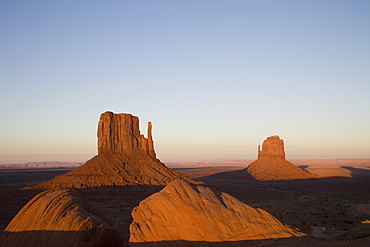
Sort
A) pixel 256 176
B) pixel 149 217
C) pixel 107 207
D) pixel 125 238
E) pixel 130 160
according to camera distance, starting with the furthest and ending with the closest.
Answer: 1. pixel 256 176
2. pixel 130 160
3. pixel 107 207
4. pixel 125 238
5. pixel 149 217

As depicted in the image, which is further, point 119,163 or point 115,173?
point 119,163

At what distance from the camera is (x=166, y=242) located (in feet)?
47.1

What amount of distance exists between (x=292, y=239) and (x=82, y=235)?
386 inches

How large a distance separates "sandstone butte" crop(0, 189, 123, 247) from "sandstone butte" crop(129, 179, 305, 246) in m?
1.75

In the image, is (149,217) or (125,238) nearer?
(149,217)

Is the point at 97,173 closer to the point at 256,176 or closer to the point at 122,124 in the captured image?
the point at 122,124

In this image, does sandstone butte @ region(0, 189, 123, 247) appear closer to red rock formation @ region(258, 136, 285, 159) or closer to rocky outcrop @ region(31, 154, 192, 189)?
rocky outcrop @ region(31, 154, 192, 189)

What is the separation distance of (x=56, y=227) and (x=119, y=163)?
159 feet

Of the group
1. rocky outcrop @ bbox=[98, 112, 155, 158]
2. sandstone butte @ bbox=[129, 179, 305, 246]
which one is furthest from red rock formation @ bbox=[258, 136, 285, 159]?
sandstone butte @ bbox=[129, 179, 305, 246]

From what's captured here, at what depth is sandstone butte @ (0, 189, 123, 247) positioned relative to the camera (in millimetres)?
14539

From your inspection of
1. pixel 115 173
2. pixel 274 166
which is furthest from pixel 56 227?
pixel 274 166

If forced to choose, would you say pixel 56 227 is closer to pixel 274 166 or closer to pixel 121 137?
pixel 121 137

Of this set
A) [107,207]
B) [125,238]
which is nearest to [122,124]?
[107,207]

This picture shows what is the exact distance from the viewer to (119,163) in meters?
62.8
